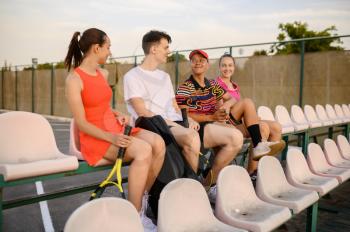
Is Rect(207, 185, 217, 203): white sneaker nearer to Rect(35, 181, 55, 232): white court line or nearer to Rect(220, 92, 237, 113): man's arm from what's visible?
Rect(220, 92, 237, 113): man's arm

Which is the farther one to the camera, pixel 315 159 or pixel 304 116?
pixel 304 116

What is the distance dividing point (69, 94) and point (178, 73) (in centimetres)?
856

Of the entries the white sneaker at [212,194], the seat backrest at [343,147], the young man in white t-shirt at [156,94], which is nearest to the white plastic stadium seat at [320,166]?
the seat backrest at [343,147]

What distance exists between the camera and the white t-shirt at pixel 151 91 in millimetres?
2865

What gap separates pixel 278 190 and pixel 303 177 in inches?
23.6

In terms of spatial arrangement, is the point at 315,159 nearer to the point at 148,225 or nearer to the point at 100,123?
the point at 148,225

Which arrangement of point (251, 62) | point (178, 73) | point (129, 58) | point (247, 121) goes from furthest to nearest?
point (129, 58), point (178, 73), point (251, 62), point (247, 121)

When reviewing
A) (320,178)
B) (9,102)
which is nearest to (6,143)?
(320,178)

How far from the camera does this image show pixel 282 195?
266cm

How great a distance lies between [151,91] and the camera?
2963 millimetres

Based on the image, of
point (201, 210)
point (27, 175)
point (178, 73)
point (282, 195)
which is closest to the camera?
point (201, 210)

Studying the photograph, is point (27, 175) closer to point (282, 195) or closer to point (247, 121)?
point (282, 195)

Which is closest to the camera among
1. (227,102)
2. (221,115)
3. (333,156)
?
(221,115)

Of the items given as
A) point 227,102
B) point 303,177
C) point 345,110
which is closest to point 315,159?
point 303,177
